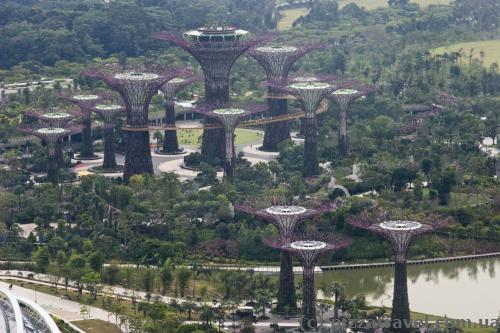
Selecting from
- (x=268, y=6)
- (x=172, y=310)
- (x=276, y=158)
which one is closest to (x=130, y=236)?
(x=172, y=310)

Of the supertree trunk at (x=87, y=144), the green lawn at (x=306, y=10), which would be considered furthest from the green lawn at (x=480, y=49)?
the supertree trunk at (x=87, y=144)

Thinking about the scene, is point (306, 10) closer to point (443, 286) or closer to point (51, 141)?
point (51, 141)

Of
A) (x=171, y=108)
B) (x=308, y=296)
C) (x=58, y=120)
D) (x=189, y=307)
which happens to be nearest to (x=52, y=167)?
(x=58, y=120)

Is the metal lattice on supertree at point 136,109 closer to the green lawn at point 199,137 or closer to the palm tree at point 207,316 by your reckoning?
the green lawn at point 199,137

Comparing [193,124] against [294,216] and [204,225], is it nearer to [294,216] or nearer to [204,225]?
[204,225]

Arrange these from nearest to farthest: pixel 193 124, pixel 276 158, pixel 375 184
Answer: pixel 375 184 < pixel 276 158 < pixel 193 124
